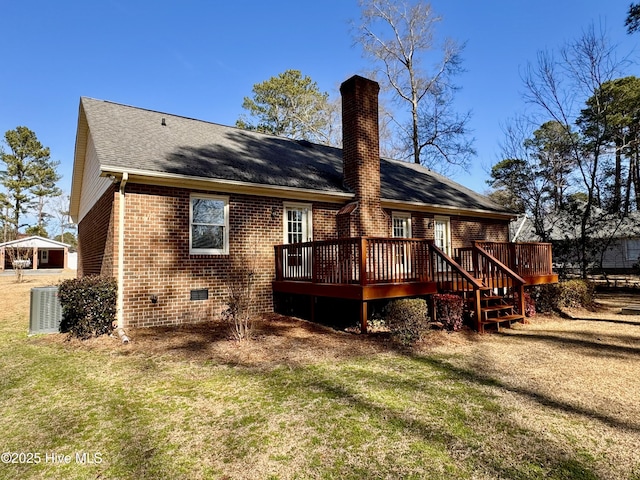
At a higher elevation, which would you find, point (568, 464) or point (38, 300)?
point (38, 300)

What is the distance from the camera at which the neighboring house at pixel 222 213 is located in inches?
297

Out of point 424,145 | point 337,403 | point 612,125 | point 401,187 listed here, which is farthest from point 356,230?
point 424,145

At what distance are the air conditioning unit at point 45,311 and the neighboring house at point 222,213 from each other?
1.34m

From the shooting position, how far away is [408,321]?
6.48 metres

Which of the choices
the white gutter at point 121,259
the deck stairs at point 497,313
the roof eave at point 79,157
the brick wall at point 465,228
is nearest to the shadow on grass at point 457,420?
the deck stairs at point 497,313

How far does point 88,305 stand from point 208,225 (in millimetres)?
2940

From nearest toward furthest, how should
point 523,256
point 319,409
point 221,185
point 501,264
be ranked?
point 319,409, point 501,264, point 221,185, point 523,256

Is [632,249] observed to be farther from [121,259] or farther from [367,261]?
[121,259]

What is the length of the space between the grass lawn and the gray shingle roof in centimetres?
405

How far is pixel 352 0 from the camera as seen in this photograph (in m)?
22.5

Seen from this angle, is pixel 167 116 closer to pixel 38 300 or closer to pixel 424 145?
pixel 38 300

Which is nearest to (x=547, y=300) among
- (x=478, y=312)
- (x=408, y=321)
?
(x=478, y=312)

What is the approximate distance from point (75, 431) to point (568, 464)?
4.12m

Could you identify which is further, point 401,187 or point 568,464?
point 401,187
